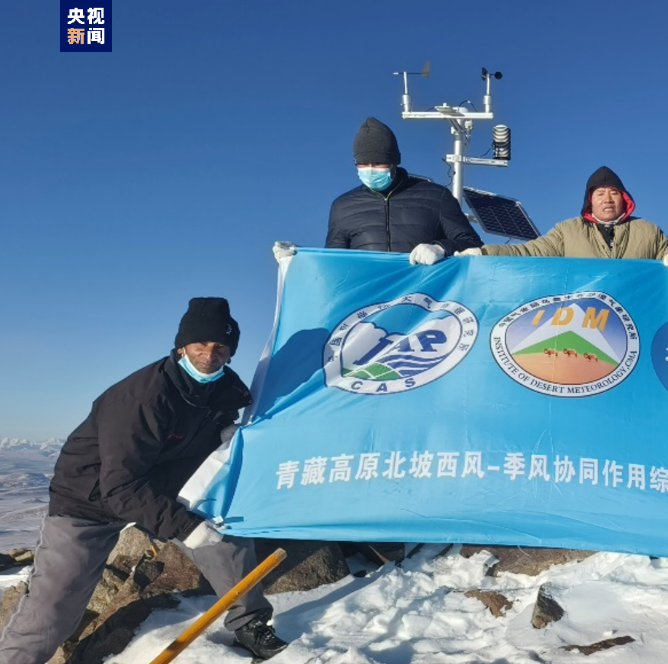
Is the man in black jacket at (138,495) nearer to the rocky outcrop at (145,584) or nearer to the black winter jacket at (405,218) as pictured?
the rocky outcrop at (145,584)

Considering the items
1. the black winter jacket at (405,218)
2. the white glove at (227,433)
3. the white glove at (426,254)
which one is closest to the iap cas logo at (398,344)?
the white glove at (426,254)

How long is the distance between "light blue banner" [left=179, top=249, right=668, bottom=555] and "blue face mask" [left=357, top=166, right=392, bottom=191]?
2.40 feet

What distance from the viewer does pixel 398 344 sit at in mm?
4605

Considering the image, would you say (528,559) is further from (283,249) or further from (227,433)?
(283,249)

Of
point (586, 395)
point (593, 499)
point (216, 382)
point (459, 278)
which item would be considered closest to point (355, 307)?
point (459, 278)

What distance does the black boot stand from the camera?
389cm

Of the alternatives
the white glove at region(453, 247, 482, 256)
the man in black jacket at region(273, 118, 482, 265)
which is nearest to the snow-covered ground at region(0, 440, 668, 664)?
the white glove at region(453, 247, 482, 256)

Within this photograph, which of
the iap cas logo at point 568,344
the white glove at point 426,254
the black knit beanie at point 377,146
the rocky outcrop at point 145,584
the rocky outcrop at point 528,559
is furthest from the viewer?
the black knit beanie at point 377,146

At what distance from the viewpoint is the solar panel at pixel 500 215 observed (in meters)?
9.09

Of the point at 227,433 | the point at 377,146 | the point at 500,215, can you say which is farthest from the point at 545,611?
the point at 500,215

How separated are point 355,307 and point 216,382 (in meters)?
1.15

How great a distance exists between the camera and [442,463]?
4.01 meters

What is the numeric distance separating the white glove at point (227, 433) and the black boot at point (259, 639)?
102 centimetres

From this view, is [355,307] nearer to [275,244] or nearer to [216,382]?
[275,244]
